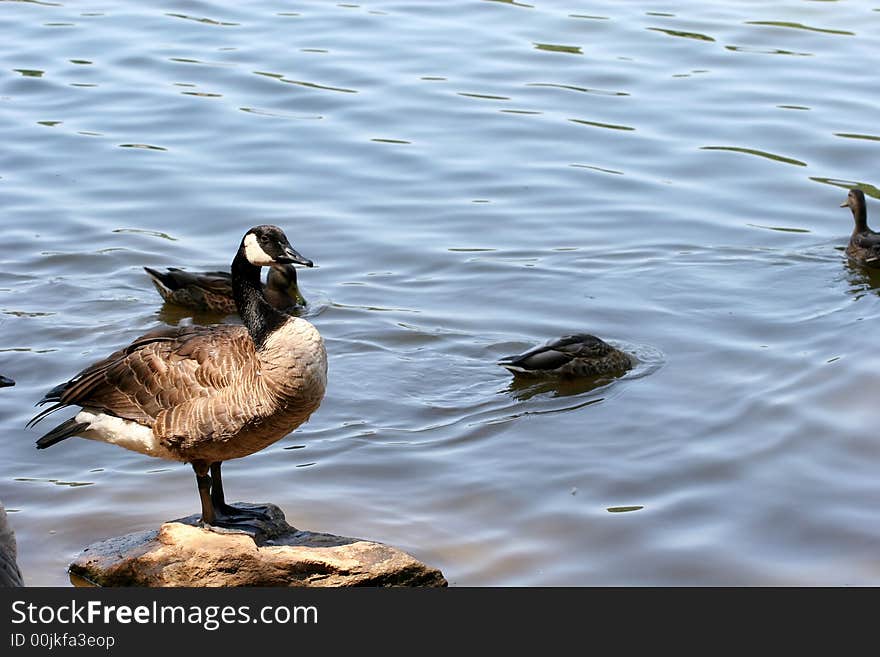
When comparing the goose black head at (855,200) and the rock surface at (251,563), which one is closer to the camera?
the rock surface at (251,563)

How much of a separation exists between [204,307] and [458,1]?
1202 centimetres

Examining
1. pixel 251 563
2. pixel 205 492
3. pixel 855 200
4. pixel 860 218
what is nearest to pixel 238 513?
pixel 205 492

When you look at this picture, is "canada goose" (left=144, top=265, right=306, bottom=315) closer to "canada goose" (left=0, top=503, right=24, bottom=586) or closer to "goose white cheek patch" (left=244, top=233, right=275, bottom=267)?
"goose white cheek patch" (left=244, top=233, right=275, bottom=267)

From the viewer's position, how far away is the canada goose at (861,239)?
1391cm

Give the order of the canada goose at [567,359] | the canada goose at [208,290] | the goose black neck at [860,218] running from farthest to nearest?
the goose black neck at [860,218], the canada goose at [208,290], the canada goose at [567,359]

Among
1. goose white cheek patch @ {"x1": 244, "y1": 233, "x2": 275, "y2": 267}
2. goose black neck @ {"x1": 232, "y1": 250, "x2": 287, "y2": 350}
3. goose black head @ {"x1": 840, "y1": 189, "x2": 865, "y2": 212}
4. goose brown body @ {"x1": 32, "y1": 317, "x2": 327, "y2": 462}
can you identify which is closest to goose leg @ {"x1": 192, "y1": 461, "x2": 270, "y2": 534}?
goose brown body @ {"x1": 32, "y1": 317, "x2": 327, "y2": 462}

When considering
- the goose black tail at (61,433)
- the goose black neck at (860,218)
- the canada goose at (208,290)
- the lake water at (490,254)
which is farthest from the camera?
the goose black neck at (860,218)

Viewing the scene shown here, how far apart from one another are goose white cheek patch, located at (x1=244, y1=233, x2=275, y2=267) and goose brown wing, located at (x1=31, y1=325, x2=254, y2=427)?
42 cm

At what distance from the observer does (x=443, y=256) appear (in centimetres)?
1445

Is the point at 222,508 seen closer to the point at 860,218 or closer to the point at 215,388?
the point at 215,388

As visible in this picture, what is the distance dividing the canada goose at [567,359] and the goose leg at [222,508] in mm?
3539

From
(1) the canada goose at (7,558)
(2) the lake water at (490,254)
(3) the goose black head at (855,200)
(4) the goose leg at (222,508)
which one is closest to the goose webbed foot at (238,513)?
(4) the goose leg at (222,508)

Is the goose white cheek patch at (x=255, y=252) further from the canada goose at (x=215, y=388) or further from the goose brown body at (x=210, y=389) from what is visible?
the goose brown body at (x=210, y=389)

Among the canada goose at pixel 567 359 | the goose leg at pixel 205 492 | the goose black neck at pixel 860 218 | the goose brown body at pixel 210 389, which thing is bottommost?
the canada goose at pixel 567 359
